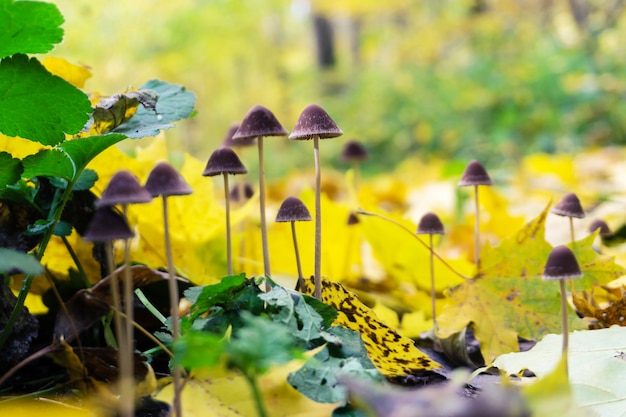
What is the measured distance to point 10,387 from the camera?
1275 mm

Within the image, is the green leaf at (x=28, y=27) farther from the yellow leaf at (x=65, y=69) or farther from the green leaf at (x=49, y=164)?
the yellow leaf at (x=65, y=69)

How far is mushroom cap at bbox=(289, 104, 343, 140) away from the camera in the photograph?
1.28 m

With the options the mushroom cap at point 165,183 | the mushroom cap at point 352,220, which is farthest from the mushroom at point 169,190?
the mushroom cap at point 352,220

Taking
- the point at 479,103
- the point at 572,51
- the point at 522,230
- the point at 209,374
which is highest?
the point at 572,51

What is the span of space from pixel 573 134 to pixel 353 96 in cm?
543

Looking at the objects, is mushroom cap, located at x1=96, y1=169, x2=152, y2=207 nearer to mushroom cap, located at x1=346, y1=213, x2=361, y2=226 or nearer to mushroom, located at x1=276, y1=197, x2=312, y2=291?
mushroom, located at x1=276, y1=197, x2=312, y2=291

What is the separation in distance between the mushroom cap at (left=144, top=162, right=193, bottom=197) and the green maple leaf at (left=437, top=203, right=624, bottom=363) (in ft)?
2.69

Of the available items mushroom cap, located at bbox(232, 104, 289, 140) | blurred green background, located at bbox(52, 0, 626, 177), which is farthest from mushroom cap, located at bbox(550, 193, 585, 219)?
blurred green background, located at bbox(52, 0, 626, 177)

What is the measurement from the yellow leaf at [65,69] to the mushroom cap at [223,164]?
1.94 feet

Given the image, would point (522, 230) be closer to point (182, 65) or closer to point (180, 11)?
point (180, 11)

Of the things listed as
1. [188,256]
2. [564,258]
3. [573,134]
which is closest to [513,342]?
[564,258]

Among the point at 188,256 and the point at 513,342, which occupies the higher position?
the point at 188,256

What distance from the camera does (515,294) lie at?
1705 millimetres

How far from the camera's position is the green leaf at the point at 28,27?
1128 mm
